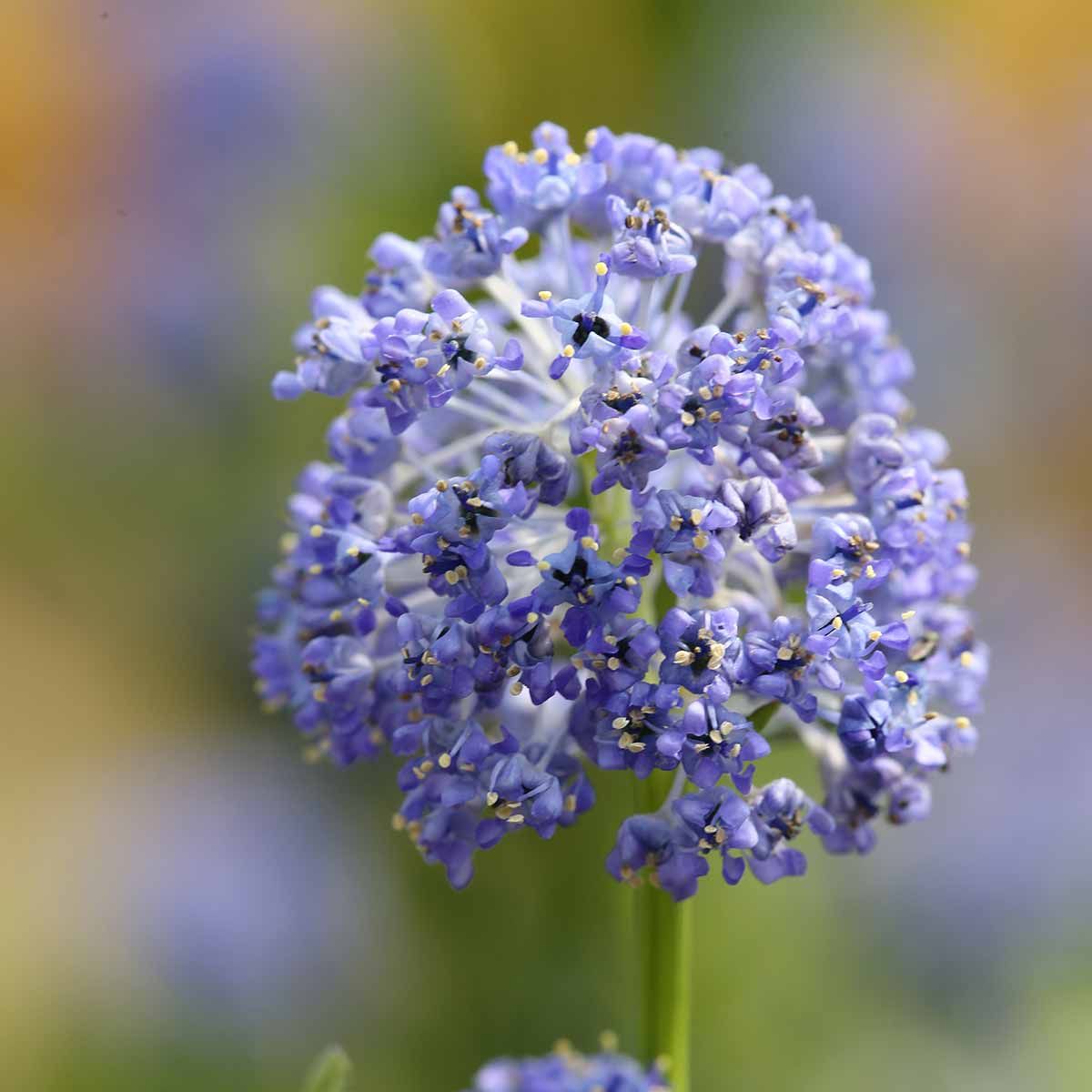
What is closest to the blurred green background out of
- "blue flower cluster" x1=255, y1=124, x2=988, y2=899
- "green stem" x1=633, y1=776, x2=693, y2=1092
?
"green stem" x1=633, y1=776, x2=693, y2=1092

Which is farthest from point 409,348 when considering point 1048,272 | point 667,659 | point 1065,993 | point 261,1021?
point 1048,272

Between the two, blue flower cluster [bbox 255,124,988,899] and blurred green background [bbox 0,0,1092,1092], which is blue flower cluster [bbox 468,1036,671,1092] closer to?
blue flower cluster [bbox 255,124,988,899]

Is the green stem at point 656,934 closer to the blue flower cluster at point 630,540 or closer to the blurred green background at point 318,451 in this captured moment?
the blue flower cluster at point 630,540

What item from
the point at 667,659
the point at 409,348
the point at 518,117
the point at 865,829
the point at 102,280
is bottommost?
the point at 865,829

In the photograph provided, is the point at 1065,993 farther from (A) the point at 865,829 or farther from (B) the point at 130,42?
(B) the point at 130,42

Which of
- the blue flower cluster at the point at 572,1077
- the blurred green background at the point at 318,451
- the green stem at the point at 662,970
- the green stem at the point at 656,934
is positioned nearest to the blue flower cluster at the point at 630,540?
the green stem at the point at 656,934

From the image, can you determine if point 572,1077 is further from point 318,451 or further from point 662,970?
point 318,451
